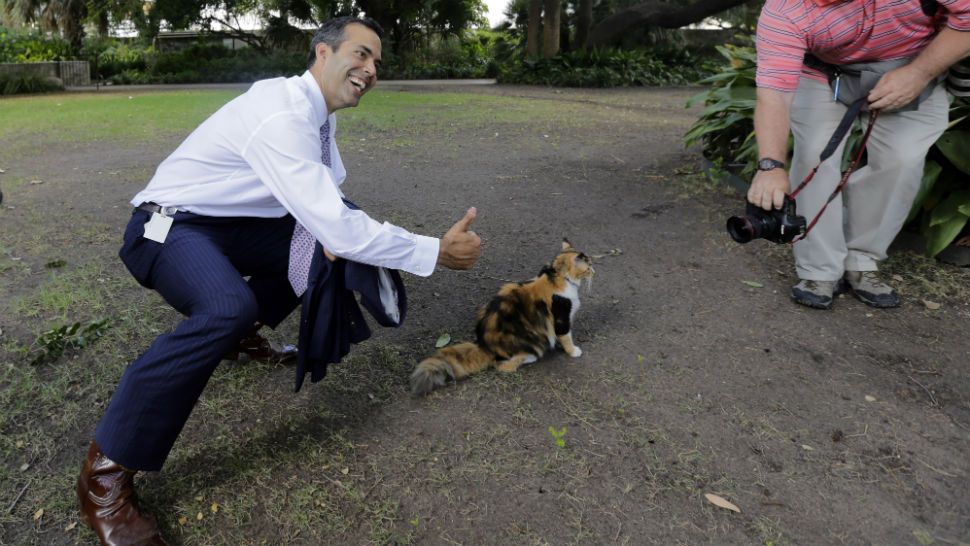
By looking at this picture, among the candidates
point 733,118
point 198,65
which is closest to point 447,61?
point 198,65

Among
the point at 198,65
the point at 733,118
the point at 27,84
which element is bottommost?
the point at 733,118

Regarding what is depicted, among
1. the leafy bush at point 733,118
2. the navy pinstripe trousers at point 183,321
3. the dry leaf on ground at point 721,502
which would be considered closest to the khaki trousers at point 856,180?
the leafy bush at point 733,118

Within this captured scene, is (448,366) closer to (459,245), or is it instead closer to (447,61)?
(459,245)

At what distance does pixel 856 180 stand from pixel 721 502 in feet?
7.63

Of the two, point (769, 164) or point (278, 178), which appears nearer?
point (278, 178)

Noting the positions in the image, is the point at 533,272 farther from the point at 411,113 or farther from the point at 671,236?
the point at 411,113

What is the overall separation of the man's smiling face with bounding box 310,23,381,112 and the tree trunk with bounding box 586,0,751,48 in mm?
19424

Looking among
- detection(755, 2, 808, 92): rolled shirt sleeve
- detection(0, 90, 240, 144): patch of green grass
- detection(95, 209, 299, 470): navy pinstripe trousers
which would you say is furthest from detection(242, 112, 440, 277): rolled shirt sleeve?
detection(0, 90, 240, 144): patch of green grass

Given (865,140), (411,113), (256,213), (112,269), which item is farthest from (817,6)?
(411,113)

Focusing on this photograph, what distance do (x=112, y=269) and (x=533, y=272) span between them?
2687mm

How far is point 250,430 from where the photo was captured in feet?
9.07

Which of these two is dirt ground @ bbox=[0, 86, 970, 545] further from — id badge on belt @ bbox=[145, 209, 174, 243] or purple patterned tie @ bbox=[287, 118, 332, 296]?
id badge on belt @ bbox=[145, 209, 174, 243]

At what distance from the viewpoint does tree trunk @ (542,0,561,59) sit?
20.1m

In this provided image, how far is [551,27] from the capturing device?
20281 millimetres
